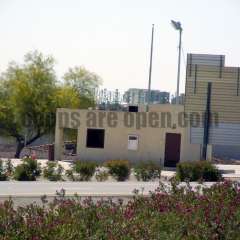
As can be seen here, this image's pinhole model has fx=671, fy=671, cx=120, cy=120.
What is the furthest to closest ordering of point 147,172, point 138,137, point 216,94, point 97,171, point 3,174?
point 138,137, point 216,94, point 97,171, point 147,172, point 3,174

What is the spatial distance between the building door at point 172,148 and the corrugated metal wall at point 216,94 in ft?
2.98

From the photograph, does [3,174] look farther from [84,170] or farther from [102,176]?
[102,176]

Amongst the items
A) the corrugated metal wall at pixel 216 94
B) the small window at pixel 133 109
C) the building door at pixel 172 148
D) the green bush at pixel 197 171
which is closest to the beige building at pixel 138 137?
the building door at pixel 172 148

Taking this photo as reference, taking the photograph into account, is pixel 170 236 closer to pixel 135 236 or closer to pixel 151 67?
pixel 135 236

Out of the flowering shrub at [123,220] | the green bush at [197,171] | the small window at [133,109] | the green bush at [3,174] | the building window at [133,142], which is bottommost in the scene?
the green bush at [3,174]

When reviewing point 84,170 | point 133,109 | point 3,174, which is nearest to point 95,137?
point 133,109

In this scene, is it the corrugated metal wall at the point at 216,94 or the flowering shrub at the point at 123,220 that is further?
the corrugated metal wall at the point at 216,94

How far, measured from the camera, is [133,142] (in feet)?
123

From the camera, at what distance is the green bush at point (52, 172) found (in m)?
25.1

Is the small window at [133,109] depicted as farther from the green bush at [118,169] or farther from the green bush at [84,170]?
the green bush at [84,170]

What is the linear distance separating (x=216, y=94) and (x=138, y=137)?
4936 mm

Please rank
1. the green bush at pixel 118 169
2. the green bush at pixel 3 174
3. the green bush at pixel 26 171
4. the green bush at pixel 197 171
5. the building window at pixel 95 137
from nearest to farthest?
the green bush at pixel 3 174
the green bush at pixel 26 171
the green bush at pixel 118 169
the green bush at pixel 197 171
the building window at pixel 95 137

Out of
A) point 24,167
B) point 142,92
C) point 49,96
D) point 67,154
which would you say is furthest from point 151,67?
point 24,167

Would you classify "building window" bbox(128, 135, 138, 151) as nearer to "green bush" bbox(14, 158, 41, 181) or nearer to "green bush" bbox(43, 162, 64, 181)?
"green bush" bbox(43, 162, 64, 181)
